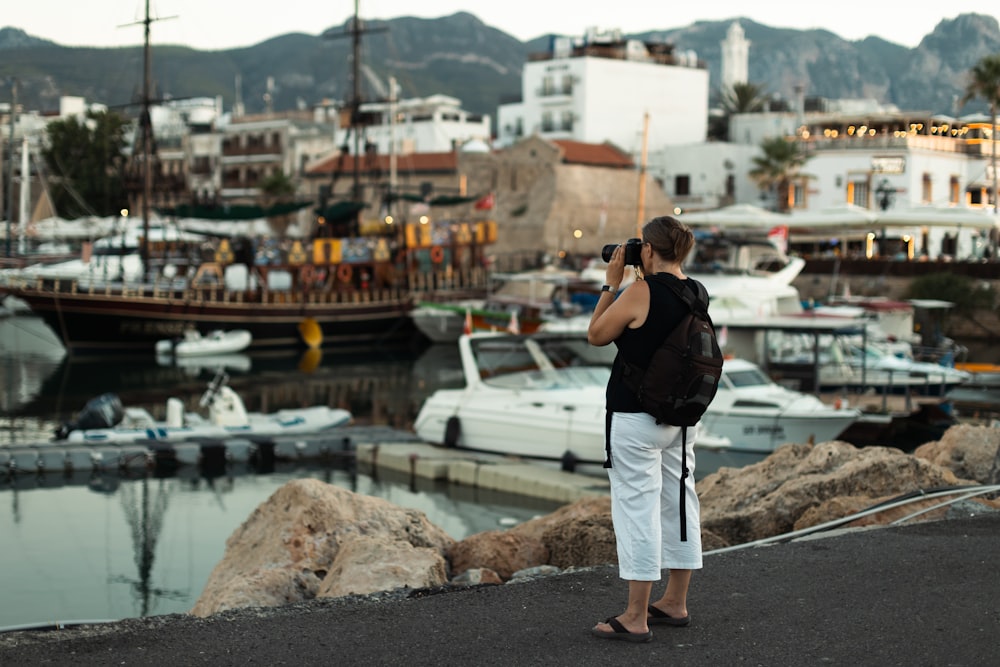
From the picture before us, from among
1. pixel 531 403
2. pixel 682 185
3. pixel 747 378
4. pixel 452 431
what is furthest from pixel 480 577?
pixel 682 185

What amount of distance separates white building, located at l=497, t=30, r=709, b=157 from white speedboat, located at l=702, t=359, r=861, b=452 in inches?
2223

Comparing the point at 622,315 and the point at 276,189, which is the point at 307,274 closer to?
the point at 276,189

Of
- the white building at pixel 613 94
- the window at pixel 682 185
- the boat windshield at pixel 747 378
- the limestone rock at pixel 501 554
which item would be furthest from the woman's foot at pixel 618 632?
the white building at pixel 613 94

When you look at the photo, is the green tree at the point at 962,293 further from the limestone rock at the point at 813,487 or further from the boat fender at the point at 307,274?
the limestone rock at the point at 813,487

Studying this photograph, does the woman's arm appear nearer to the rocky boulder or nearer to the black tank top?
the black tank top

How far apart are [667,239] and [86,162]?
3422 inches

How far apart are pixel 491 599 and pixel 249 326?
1723 inches

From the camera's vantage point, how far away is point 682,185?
73.8m

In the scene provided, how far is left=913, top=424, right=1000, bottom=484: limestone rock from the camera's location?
10.4 m

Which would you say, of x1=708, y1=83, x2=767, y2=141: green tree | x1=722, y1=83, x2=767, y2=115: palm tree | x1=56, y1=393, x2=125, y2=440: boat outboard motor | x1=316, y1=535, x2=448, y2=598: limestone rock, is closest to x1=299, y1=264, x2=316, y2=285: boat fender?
x1=56, y1=393, x2=125, y2=440: boat outboard motor

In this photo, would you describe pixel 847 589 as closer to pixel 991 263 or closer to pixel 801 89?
pixel 991 263

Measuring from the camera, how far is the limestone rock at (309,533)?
27.6 ft

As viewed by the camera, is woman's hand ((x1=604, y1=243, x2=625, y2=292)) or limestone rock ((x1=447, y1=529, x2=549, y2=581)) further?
limestone rock ((x1=447, y1=529, x2=549, y2=581))

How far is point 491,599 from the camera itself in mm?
6023
